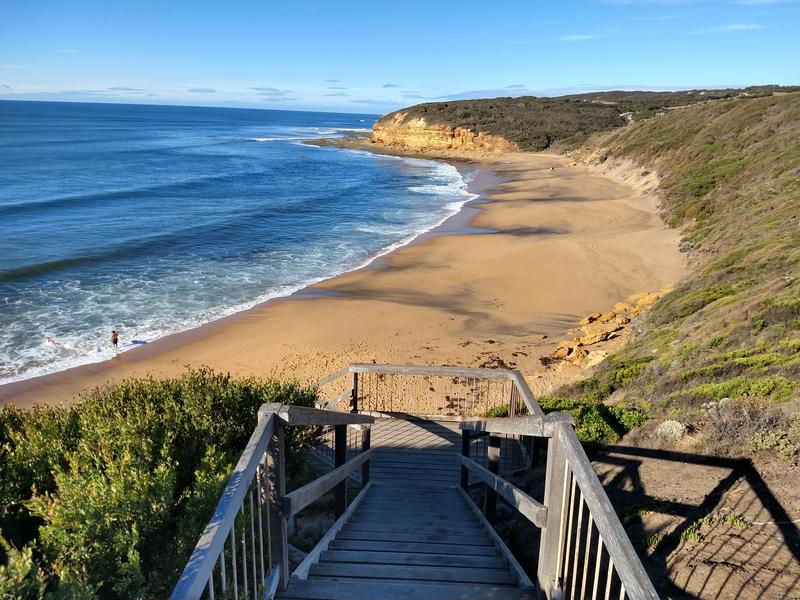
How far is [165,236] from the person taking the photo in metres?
28.9

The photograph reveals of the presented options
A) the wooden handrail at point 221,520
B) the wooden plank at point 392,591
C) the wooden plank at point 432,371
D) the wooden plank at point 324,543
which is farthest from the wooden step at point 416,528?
the wooden handrail at point 221,520

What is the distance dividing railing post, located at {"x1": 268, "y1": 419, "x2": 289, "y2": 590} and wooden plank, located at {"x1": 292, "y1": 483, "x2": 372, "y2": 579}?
503 millimetres

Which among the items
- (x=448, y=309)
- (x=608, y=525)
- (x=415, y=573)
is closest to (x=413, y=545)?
(x=415, y=573)

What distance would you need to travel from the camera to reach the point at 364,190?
151 ft

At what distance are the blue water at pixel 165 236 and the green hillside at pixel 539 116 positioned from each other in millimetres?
22302

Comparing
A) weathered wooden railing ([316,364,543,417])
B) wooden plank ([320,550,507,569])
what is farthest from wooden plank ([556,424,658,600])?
weathered wooden railing ([316,364,543,417])

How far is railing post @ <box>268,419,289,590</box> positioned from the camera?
9.28 ft

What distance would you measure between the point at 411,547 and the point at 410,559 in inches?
14.9

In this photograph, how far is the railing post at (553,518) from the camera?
2.80m

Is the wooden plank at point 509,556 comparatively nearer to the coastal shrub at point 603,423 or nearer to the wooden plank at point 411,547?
the wooden plank at point 411,547

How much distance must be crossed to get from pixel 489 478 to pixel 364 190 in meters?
→ 42.7

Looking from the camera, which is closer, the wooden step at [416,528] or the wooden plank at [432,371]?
the wooden step at [416,528]

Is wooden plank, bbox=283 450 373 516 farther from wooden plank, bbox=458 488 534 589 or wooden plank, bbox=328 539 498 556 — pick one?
wooden plank, bbox=458 488 534 589

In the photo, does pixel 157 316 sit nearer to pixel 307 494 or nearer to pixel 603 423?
pixel 603 423
